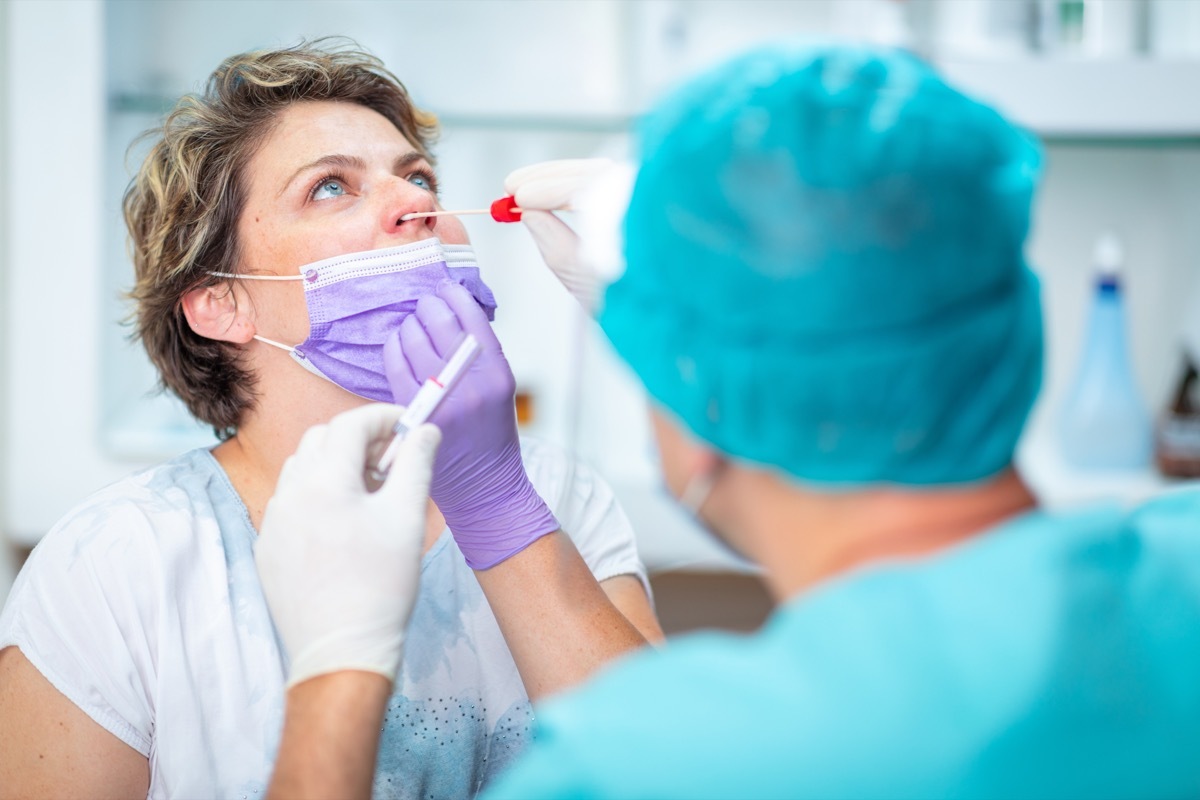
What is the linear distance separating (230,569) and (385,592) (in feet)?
1.50

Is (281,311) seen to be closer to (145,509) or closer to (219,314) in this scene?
(219,314)

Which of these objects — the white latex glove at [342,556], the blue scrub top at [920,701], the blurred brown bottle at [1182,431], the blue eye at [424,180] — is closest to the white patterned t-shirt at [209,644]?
the white latex glove at [342,556]

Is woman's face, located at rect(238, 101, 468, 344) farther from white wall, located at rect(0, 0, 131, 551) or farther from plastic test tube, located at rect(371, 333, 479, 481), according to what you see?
white wall, located at rect(0, 0, 131, 551)

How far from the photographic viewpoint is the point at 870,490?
80cm

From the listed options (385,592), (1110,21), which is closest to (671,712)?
(385,592)


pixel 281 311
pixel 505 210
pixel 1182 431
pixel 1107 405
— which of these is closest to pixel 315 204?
pixel 281 311

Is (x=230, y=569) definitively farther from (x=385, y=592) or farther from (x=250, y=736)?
(x=385, y=592)

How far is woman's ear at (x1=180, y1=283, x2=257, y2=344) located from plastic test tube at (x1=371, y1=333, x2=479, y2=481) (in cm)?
37

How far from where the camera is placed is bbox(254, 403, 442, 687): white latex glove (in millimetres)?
951

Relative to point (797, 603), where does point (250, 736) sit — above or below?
below

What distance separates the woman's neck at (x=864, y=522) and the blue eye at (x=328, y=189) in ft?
2.57

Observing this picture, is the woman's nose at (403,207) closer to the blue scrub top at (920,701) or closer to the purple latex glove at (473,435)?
the purple latex glove at (473,435)

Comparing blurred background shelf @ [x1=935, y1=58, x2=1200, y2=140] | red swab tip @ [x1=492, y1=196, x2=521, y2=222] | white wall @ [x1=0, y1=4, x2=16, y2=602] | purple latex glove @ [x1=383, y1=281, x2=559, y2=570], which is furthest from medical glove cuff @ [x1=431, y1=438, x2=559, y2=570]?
white wall @ [x1=0, y1=4, x2=16, y2=602]

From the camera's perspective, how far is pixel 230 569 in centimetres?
135
